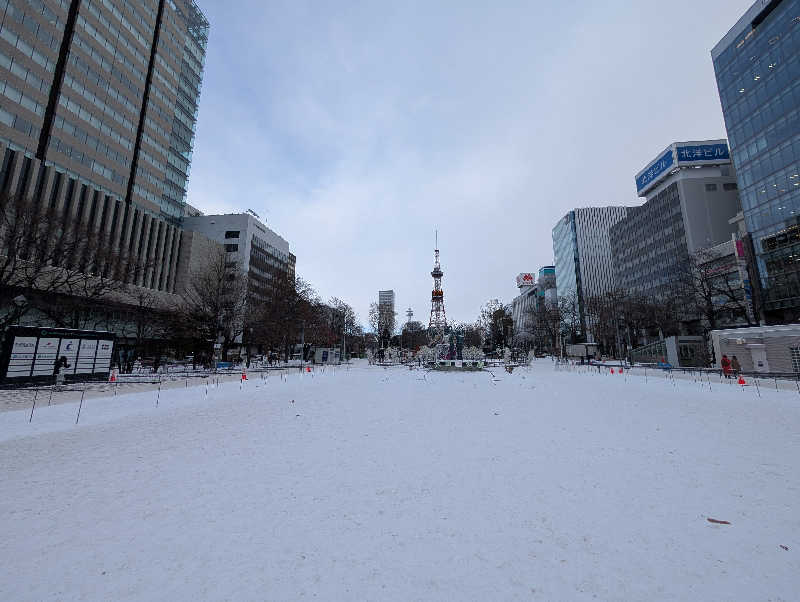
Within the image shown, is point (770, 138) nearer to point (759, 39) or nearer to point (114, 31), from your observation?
point (759, 39)

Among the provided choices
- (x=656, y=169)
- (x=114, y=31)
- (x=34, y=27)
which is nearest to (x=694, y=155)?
(x=656, y=169)

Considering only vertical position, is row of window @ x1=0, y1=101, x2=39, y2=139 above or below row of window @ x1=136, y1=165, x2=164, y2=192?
below

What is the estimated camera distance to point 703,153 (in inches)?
3241

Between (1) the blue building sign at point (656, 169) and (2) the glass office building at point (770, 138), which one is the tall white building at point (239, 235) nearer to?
(2) the glass office building at point (770, 138)

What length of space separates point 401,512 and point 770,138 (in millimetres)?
80077

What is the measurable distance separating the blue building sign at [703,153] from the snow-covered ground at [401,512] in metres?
98.4

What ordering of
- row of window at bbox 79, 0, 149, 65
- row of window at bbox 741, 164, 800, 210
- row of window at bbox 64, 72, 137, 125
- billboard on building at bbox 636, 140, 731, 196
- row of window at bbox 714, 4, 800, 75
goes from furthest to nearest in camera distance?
1. billboard on building at bbox 636, 140, 731, 196
2. row of window at bbox 714, 4, 800, 75
3. row of window at bbox 79, 0, 149, 65
4. row of window at bbox 741, 164, 800, 210
5. row of window at bbox 64, 72, 137, 125

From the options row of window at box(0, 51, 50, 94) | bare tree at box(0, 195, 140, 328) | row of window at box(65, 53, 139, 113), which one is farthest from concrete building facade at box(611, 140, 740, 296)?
row of window at box(0, 51, 50, 94)

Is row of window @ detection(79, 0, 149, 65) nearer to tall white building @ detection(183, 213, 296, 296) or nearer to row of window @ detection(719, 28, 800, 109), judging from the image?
tall white building @ detection(183, 213, 296, 296)

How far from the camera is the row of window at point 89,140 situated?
159ft

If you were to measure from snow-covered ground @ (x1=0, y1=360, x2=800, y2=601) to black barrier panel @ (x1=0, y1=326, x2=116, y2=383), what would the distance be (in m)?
12.6

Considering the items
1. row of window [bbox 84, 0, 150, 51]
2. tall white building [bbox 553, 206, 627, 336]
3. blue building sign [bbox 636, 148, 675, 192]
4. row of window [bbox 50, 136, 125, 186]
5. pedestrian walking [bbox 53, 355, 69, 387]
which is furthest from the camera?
tall white building [bbox 553, 206, 627, 336]

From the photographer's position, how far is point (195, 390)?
19844 millimetres

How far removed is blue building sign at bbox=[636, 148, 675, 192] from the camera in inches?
3364
